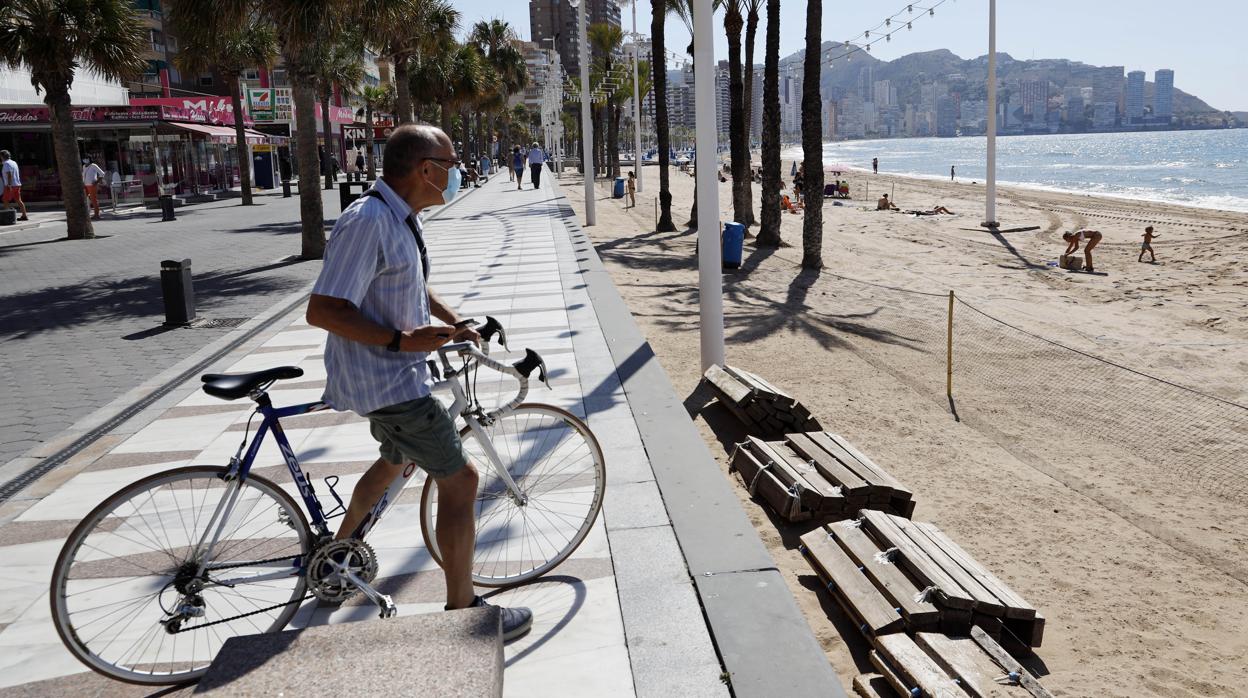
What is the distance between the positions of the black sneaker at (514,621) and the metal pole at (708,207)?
4.64 meters

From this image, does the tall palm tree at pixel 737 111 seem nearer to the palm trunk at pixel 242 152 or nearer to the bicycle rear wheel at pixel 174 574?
the palm trunk at pixel 242 152

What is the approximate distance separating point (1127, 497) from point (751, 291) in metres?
8.45

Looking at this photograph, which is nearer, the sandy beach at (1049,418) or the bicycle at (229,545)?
the bicycle at (229,545)

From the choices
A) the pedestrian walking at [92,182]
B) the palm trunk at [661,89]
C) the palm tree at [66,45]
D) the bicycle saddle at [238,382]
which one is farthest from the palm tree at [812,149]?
the pedestrian walking at [92,182]

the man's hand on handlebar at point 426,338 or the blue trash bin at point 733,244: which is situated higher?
the man's hand on handlebar at point 426,338

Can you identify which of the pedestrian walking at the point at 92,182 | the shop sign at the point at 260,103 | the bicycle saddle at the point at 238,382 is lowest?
the bicycle saddle at the point at 238,382

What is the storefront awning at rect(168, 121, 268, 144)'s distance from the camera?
119 ft

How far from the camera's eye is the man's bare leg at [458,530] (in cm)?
332

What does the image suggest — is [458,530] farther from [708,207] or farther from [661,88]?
[661,88]

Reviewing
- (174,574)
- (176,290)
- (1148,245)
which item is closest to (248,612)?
(174,574)

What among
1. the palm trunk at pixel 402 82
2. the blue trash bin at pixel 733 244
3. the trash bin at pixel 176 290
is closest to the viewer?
the trash bin at pixel 176 290

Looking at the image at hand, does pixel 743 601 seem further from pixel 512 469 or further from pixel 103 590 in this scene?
pixel 103 590

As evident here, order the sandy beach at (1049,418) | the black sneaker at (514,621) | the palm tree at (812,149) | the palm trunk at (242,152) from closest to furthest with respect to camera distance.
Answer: the black sneaker at (514,621)
the sandy beach at (1049,418)
the palm tree at (812,149)
the palm trunk at (242,152)

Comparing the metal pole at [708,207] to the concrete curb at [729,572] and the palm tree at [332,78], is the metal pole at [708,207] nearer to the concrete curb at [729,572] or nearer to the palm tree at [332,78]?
the concrete curb at [729,572]
